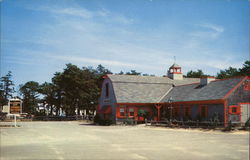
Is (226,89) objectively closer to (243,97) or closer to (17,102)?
(243,97)

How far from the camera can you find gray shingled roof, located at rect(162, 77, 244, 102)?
3216cm

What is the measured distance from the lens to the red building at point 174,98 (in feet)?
102

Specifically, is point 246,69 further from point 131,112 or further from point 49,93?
point 49,93

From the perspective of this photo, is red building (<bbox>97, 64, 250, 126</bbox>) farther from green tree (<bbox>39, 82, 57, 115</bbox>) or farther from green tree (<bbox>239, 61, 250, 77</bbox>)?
green tree (<bbox>39, 82, 57, 115</bbox>)

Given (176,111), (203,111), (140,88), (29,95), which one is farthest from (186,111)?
(29,95)

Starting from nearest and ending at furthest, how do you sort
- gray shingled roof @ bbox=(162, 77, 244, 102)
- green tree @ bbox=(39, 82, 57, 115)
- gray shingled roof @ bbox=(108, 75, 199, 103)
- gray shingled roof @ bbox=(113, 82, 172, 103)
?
1. gray shingled roof @ bbox=(162, 77, 244, 102)
2. gray shingled roof @ bbox=(113, 82, 172, 103)
3. gray shingled roof @ bbox=(108, 75, 199, 103)
4. green tree @ bbox=(39, 82, 57, 115)

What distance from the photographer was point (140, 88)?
45.3 meters

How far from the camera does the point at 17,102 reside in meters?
37.5

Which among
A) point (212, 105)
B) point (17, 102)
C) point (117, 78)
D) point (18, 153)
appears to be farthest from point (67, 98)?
point (18, 153)

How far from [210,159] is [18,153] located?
8247 mm

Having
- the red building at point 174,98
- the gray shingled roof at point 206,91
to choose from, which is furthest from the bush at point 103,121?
the gray shingled roof at point 206,91

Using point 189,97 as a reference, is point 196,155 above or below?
below

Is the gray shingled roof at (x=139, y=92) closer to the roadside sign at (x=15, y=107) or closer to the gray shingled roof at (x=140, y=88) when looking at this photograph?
the gray shingled roof at (x=140, y=88)

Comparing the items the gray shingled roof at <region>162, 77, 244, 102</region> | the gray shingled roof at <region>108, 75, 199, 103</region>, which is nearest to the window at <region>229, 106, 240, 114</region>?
the gray shingled roof at <region>162, 77, 244, 102</region>
